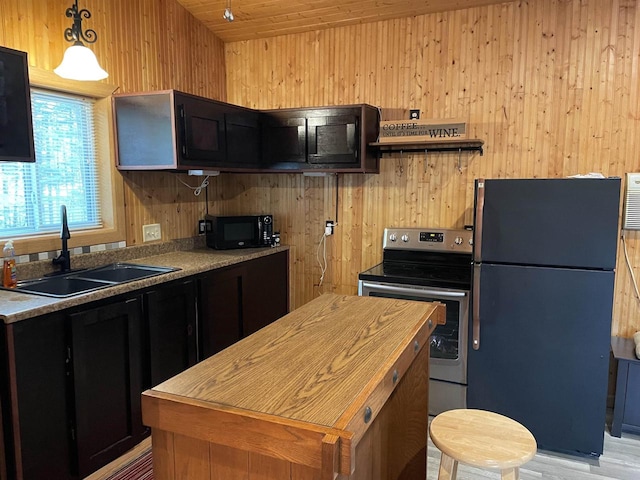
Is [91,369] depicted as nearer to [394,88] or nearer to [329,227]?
[329,227]

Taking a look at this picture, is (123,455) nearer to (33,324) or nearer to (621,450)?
(33,324)

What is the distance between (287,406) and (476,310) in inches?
76.9

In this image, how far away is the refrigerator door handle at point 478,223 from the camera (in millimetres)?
2748

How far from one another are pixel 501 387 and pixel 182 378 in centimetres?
217

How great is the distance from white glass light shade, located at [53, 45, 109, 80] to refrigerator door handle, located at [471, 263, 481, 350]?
238 cm

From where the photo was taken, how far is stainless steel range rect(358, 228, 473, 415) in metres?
3.03

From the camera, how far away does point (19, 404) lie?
206cm

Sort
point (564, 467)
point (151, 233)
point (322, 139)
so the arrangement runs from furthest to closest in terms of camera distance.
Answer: point (322, 139) → point (151, 233) → point (564, 467)

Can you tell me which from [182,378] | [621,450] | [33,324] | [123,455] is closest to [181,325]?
[123,455]

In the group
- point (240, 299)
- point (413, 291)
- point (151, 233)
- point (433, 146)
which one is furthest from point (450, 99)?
point (151, 233)

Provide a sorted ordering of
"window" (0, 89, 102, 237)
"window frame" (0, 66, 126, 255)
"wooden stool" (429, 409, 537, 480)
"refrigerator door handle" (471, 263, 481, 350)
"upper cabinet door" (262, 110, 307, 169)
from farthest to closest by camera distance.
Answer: "upper cabinet door" (262, 110, 307, 169), "window frame" (0, 66, 126, 255), "refrigerator door handle" (471, 263, 481, 350), "window" (0, 89, 102, 237), "wooden stool" (429, 409, 537, 480)

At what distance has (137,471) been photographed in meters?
2.53

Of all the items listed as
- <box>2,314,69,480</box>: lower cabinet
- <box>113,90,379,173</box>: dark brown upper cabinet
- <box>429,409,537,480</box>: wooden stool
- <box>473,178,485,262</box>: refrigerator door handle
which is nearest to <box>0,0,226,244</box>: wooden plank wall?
<box>113,90,379,173</box>: dark brown upper cabinet

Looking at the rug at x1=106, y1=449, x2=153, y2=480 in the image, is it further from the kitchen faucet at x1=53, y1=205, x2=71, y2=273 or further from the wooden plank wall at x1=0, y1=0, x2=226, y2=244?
the wooden plank wall at x1=0, y1=0, x2=226, y2=244
